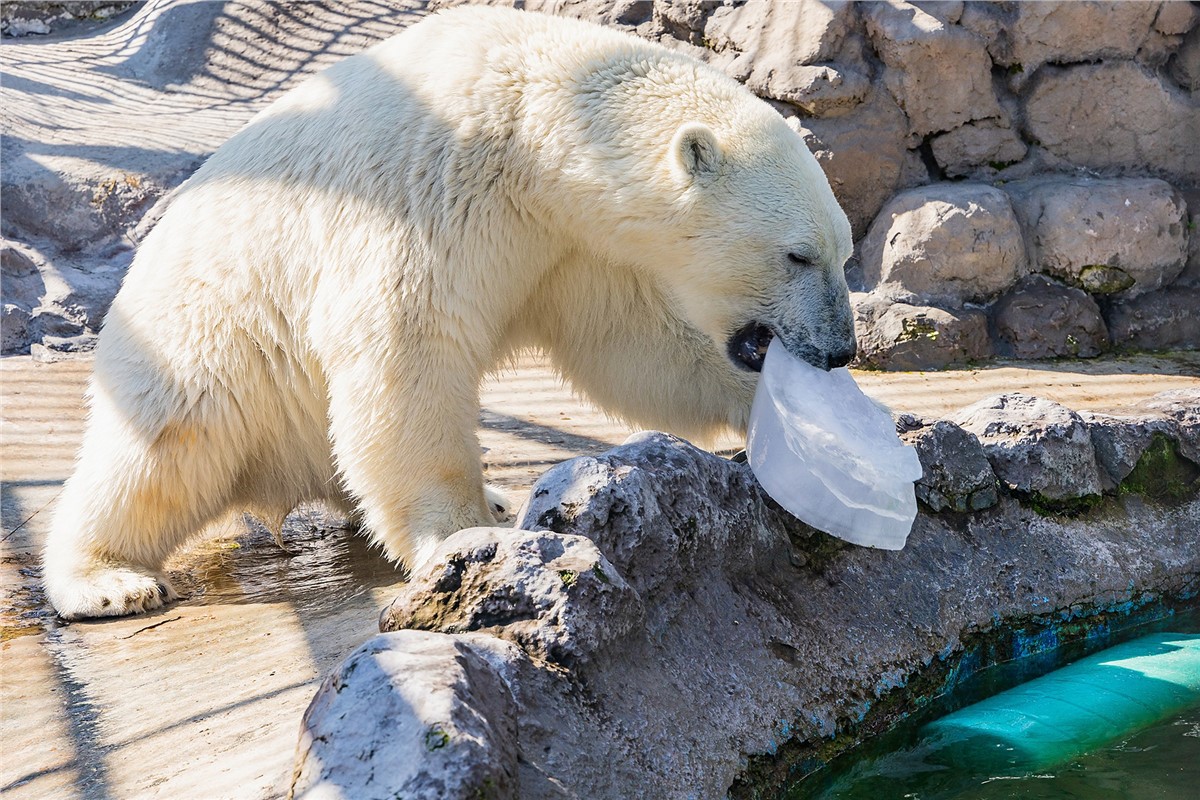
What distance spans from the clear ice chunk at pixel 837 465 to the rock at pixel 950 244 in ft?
9.47

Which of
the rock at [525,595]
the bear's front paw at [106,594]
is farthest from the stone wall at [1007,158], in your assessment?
the rock at [525,595]

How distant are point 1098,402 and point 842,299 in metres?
2.26

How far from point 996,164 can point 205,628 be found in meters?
4.39

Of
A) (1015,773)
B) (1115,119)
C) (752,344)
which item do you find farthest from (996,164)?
(1015,773)

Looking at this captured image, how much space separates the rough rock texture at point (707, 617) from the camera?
1.62 metres

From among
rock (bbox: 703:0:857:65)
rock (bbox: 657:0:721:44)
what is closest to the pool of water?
rock (bbox: 703:0:857:65)

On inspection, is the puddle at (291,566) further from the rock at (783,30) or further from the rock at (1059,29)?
the rock at (1059,29)

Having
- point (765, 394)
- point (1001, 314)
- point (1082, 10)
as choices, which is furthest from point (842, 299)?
point (1082, 10)

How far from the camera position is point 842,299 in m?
2.87

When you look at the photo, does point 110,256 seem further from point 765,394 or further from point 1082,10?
point 1082,10

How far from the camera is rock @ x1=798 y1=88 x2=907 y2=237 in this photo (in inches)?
219

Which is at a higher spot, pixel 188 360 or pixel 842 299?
pixel 842 299

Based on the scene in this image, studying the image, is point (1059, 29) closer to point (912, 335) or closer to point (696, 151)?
point (912, 335)

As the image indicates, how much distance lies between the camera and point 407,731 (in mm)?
1460
